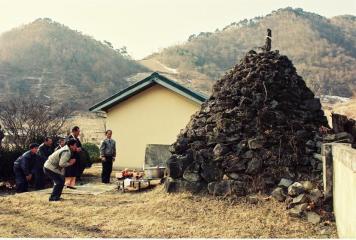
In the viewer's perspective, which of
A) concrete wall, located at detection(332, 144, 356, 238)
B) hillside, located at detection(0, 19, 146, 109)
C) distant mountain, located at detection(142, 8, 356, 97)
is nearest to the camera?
concrete wall, located at detection(332, 144, 356, 238)

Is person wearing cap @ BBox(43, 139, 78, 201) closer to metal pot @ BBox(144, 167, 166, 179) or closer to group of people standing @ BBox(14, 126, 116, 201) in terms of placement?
group of people standing @ BBox(14, 126, 116, 201)

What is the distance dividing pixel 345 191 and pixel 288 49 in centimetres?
7563

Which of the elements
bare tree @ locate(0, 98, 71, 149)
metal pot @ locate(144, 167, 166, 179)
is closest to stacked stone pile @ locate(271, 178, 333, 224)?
metal pot @ locate(144, 167, 166, 179)

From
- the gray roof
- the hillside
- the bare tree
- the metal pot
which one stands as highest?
the hillside

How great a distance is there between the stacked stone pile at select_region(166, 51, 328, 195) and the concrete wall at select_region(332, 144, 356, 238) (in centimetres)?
169

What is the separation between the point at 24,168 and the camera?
42.4 ft

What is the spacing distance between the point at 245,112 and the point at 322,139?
1705 mm

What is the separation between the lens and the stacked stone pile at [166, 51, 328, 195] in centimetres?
967

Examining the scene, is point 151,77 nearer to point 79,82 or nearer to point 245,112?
point 245,112

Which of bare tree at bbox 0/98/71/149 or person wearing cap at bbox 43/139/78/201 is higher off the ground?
bare tree at bbox 0/98/71/149

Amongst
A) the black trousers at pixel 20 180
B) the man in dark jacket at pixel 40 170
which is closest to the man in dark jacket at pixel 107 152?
the man in dark jacket at pixel 40 170

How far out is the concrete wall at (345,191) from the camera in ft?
18.2

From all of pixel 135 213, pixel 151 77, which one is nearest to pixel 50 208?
pixel 135 213

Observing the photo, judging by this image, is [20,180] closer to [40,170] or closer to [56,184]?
[40,170]
